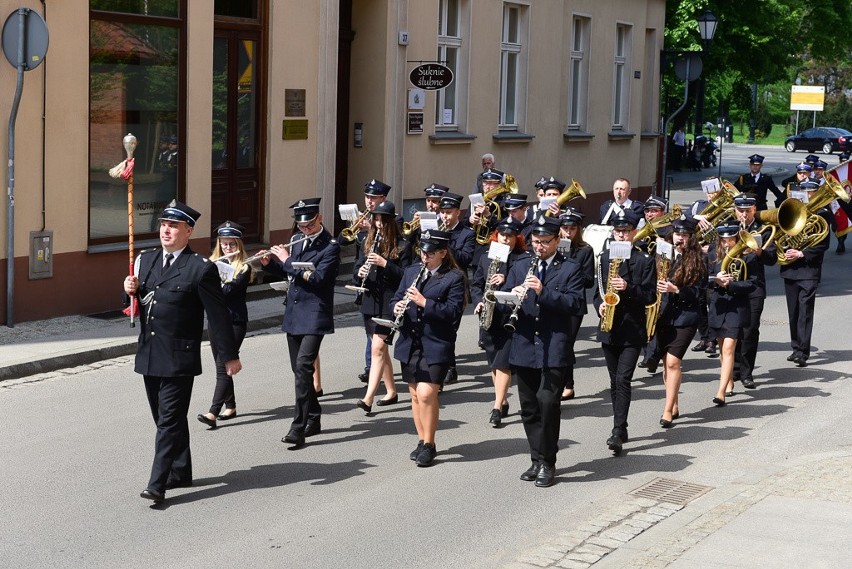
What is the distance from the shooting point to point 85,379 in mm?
12039

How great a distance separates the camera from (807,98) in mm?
75000

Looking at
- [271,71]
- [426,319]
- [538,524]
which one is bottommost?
[538,524]

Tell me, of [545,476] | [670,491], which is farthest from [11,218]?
[670,491]

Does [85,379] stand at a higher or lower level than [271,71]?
lower

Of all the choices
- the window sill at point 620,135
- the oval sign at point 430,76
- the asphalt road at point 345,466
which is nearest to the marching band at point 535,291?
the asphalt road at point 345,466

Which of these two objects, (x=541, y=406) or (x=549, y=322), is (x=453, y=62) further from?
(x=541, y=406)

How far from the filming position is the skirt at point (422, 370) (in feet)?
30.5

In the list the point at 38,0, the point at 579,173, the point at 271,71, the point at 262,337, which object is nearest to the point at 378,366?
the point at 262,337

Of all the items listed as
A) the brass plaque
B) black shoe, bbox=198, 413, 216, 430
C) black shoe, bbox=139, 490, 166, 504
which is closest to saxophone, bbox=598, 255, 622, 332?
black shoe, bbox=198, 413, 216, 430

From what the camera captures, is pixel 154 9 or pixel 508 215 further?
pixel 154 9

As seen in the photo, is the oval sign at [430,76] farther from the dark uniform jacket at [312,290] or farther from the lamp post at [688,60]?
the dark uniform jacket at [312,290]

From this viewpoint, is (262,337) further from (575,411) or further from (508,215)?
(575,411)

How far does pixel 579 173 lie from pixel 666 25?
8973 mm

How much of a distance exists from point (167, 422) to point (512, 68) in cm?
1658
